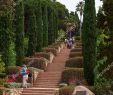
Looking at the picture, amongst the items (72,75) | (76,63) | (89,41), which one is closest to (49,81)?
(72,75)

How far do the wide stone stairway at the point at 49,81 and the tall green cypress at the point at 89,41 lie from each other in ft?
7.19

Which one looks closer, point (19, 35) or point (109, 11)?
point (109, 11)

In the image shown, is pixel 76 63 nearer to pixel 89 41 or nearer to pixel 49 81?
pixel 49 81

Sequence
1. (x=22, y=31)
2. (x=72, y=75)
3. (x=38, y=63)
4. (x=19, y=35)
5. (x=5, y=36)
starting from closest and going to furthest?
1. (x=72, y=75)
2. (x=5, y=36)
3. (x=38, y=63)
4. (x=19, y=35)
5. (x=22, y=31)

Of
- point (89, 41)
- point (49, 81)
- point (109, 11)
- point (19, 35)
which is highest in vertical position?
point (109, 11)

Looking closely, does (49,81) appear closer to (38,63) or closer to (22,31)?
(38,63)

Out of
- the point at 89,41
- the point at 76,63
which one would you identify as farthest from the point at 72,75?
the point at 76,63

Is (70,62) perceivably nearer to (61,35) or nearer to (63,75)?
(63,75)

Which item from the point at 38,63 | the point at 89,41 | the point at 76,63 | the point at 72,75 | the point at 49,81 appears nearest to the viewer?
the point at 72,75

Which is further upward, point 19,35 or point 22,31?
point 22,31

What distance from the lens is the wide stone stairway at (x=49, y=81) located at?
25.8m

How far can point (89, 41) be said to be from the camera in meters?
29.4

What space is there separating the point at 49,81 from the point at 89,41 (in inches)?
147

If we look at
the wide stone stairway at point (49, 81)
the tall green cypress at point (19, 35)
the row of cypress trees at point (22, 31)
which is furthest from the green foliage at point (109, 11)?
the tall green cypress at point (19, 35)
